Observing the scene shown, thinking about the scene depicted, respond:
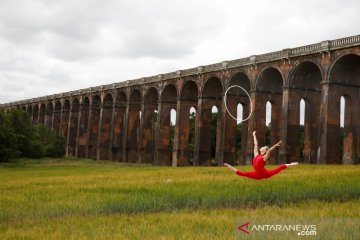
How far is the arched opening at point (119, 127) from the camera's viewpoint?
56406mm

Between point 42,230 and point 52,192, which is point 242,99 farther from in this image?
point 42,230

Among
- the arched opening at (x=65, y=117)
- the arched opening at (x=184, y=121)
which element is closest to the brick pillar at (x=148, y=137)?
the arched opening at (x=184, y=121)

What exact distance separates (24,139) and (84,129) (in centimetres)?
1881

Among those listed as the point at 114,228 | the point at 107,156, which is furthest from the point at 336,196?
the point at 107,156

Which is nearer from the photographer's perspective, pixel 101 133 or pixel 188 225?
pixel 188 225

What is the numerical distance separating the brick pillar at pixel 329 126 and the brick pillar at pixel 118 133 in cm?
2994

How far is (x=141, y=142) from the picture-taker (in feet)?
171

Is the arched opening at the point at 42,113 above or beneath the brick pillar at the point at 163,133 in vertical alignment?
above

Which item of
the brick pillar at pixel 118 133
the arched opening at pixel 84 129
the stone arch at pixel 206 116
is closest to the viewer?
the stone arch at pixel 206 116

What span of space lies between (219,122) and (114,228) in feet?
113

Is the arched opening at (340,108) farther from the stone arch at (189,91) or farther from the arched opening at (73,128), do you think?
the arched opening at (73,128)

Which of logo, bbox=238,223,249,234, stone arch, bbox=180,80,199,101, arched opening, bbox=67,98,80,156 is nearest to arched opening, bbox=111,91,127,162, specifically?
arched opening, bbox=67,98,80,156

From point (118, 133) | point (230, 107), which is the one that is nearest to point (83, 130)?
point (118, 133)

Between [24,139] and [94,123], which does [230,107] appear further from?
[94,123]
